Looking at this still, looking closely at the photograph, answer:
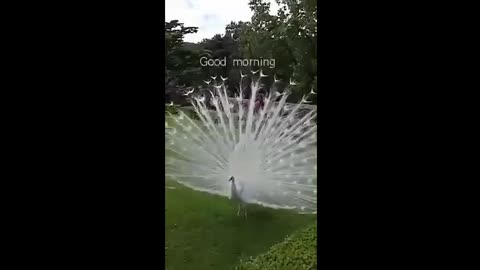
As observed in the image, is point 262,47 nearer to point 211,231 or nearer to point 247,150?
point 247,150

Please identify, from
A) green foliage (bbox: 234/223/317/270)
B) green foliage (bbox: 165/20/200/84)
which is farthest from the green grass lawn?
green foliage (bbox: 165/20/200/84)

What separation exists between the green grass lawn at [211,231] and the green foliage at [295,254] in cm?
2

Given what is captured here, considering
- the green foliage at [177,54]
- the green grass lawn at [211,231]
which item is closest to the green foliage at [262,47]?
the green foliage at [177,54]

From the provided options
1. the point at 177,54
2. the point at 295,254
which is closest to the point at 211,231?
the point at 295,254

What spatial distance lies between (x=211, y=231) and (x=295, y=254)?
30 cm

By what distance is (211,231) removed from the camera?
5.52ft

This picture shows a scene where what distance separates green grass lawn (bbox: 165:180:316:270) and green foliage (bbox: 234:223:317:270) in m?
0.02

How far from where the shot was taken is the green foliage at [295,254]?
1.68 metres

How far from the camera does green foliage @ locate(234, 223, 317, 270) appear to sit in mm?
1676

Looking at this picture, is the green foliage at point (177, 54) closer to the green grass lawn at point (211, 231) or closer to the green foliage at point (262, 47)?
the green foliage at point (262, 47)
